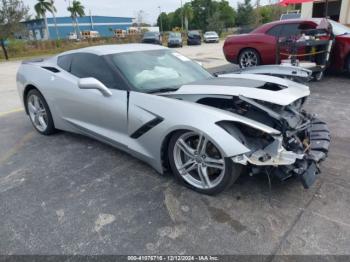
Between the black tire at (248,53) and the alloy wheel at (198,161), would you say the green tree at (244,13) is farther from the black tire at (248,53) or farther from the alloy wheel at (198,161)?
the alloy wheel at (198,161)

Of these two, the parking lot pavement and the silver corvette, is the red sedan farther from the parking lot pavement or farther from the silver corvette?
the silver corvette

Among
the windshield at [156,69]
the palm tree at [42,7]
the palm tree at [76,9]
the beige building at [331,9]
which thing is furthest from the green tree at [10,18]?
the palm tree at [76,9]

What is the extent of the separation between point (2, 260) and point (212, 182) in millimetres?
1744

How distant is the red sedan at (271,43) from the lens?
293 inches

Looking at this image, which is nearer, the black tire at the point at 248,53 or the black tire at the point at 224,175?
the black tire at the point at 224,175

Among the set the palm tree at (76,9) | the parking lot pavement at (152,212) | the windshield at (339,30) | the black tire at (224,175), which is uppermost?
the palm tree at (76,9)

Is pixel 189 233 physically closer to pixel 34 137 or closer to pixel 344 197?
pixel 344 197

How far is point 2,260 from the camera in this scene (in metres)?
2.15

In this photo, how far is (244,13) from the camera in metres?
65.2

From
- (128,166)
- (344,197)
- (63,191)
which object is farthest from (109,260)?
(344,197)

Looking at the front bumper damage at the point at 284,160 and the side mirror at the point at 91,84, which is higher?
the side mirror at the point at 91,84

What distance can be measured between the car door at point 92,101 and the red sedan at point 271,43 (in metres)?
5.78

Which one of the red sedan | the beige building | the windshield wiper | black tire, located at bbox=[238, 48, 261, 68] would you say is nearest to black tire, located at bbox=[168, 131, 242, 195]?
the windshield wiper

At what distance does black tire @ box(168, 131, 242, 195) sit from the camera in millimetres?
2551
